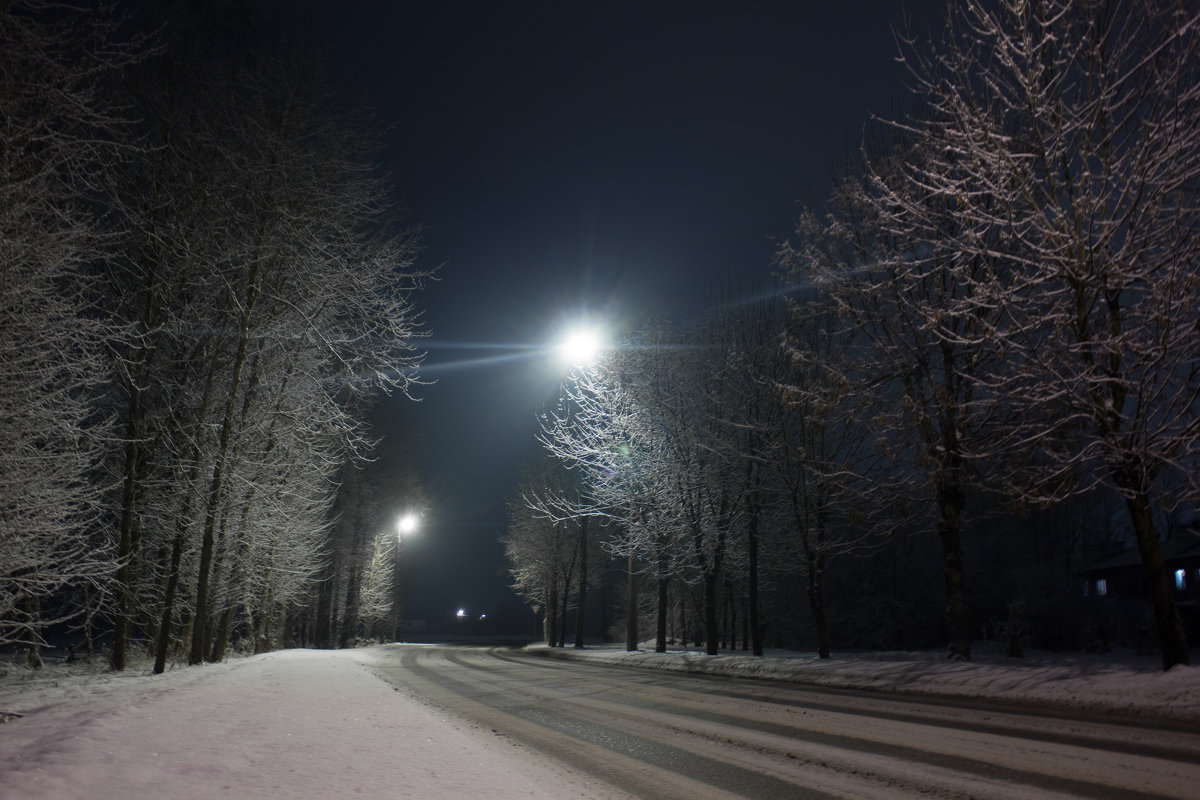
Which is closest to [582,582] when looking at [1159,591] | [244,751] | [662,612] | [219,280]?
[662,612]

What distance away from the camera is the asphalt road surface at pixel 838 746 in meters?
5.29

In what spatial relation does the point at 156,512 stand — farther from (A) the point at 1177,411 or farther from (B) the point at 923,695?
(A) the point at 1177,411

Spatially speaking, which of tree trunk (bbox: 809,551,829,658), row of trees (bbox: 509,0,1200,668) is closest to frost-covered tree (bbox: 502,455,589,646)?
row of trees (bbox: 509,0,1200,668)

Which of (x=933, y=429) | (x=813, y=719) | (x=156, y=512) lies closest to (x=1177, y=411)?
(x=933, y=429)

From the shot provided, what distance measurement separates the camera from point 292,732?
686cm

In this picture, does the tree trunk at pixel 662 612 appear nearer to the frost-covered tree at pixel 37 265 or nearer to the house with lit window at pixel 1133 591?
the house with lit window at pixel 1133 591

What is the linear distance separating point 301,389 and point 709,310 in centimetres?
1493

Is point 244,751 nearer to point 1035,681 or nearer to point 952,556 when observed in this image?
point 1035,681

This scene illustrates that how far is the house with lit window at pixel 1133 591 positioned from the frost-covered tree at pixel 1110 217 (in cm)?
1469

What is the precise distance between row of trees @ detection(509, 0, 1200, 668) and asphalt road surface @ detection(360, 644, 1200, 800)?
13.2ft

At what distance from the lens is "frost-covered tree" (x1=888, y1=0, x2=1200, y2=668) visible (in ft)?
32.6

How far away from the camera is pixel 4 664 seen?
15.6 m

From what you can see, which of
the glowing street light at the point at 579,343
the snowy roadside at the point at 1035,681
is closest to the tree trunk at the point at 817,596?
the snowy roadside at the point at 1035,681

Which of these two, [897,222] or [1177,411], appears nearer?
[1177,411]
